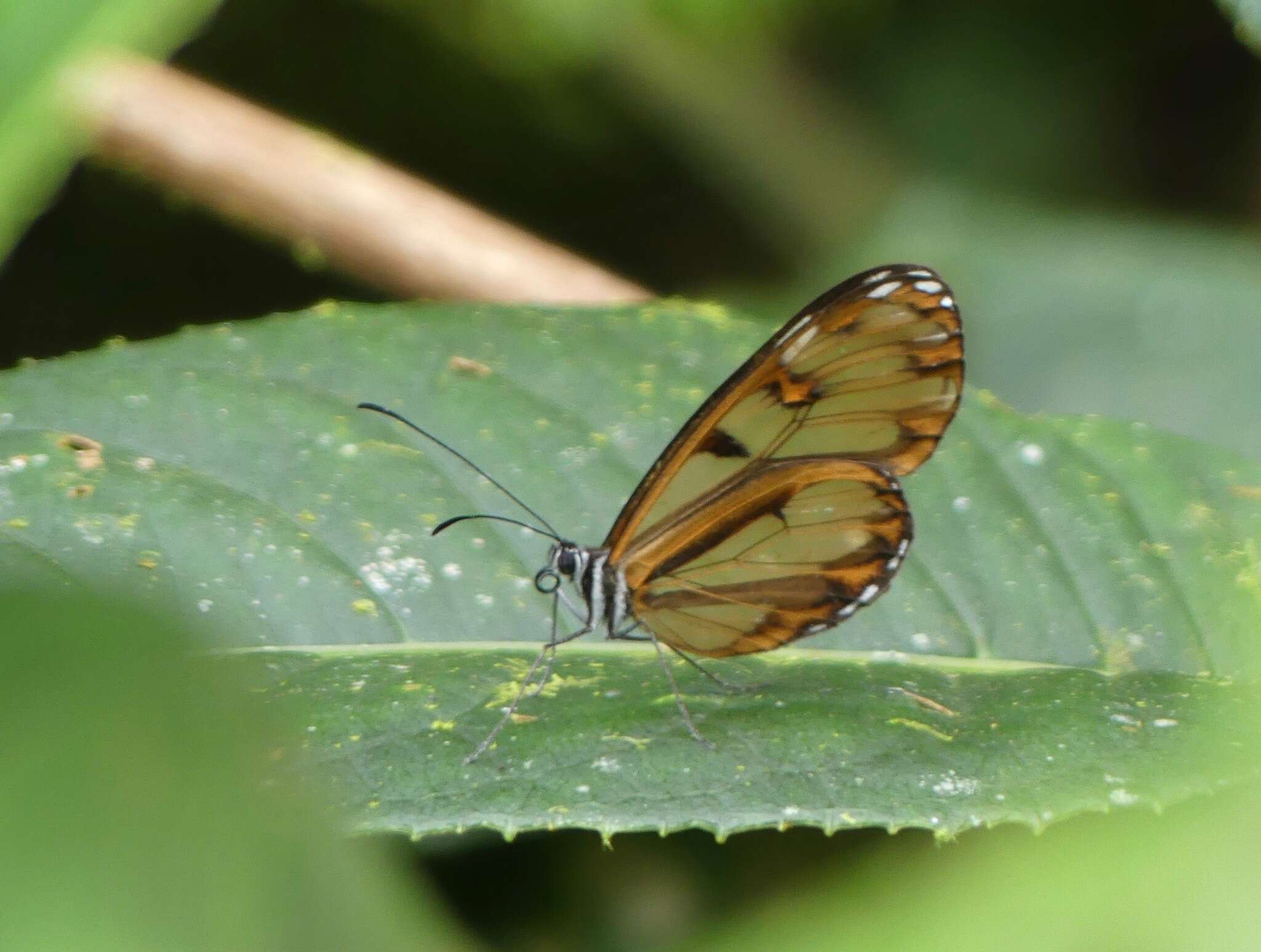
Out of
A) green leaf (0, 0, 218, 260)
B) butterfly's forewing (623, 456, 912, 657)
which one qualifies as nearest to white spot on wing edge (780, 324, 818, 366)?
butterfly's forewing (623, 456, 912, 657)

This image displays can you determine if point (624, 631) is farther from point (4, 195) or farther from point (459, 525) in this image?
point (4, 195)

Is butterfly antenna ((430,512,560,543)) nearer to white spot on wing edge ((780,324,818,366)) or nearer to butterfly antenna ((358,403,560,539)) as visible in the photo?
butterfly antenna ((358,403,560,539))

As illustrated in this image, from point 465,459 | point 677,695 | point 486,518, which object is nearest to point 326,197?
point 465,459

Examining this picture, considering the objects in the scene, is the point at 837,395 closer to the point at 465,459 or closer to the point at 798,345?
the point at 798,345

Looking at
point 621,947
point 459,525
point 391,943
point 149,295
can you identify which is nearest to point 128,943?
point 391,943

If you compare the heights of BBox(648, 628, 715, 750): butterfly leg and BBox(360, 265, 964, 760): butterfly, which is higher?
BBox(360, 265, 964, 760): butterfly

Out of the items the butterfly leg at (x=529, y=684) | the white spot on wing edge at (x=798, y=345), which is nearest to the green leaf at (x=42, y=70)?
the butterfly leg at (x=529, y=684)

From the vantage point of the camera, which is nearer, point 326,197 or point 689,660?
point 689,660
